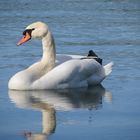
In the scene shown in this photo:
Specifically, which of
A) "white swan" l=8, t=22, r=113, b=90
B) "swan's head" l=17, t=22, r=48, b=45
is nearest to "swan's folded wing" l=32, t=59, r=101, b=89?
"white swan" l=8, t=22, r=113, b=90

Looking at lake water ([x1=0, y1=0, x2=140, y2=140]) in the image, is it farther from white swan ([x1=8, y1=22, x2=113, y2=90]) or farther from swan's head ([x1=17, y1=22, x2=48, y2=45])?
swan's head ([x1=17, y1=22, x2=48, y2=45])

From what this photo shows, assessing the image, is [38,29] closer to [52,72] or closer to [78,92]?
[52,72]

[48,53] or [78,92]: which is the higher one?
[48,53]

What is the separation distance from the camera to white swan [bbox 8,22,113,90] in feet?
33.1

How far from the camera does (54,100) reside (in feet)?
30.5

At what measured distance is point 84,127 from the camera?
770 centimetres

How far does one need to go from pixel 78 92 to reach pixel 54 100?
2.73 ft

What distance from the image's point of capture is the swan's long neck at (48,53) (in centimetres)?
1044

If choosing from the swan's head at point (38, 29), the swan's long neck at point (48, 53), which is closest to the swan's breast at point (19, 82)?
the swan's long neck at point (48, 53)

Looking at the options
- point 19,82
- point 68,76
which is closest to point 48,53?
point 68,76

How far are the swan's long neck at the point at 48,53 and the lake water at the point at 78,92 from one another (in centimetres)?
60

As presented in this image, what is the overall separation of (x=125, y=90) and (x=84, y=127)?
226cm

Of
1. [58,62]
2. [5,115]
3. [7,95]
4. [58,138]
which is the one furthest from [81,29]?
[58,138]

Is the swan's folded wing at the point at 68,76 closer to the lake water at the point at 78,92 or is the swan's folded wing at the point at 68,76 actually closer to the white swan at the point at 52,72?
the white swan at the point at 52,72
